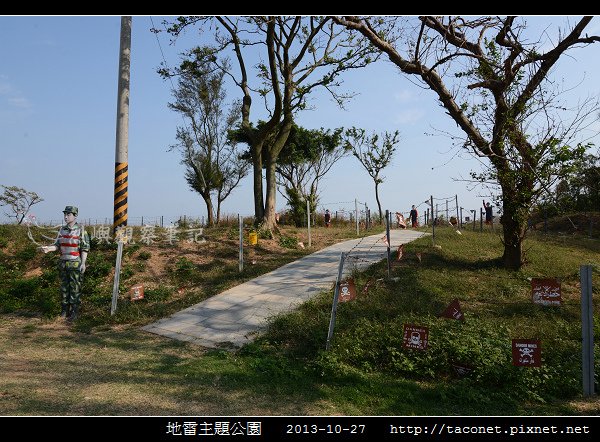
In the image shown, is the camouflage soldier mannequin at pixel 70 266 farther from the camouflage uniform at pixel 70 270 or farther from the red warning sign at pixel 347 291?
the red warning sign at pixel 347 291

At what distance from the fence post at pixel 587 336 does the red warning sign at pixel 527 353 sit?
1.42 feet

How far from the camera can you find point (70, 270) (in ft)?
26.8

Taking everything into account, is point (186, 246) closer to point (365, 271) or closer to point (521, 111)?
point (365, 271)

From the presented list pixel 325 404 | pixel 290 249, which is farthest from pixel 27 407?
pixel 290 249

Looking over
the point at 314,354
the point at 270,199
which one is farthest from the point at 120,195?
the point at 314,354

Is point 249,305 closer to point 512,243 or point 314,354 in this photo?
point 314,354

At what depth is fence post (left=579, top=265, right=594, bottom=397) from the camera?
4.88m

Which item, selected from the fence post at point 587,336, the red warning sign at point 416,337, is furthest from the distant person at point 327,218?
the fence post at point 587,336

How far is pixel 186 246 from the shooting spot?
1238cm

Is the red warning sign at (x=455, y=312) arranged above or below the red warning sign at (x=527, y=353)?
above

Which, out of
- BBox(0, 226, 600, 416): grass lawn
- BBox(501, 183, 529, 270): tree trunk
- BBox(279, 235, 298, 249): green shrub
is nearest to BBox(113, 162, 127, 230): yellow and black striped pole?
BBox(0, 226, 600, 416): grass lawn

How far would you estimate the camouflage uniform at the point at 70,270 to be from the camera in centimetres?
813

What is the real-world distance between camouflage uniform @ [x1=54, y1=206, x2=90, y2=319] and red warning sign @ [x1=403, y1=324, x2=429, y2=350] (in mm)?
5722

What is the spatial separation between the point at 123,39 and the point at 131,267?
18.7 feet
